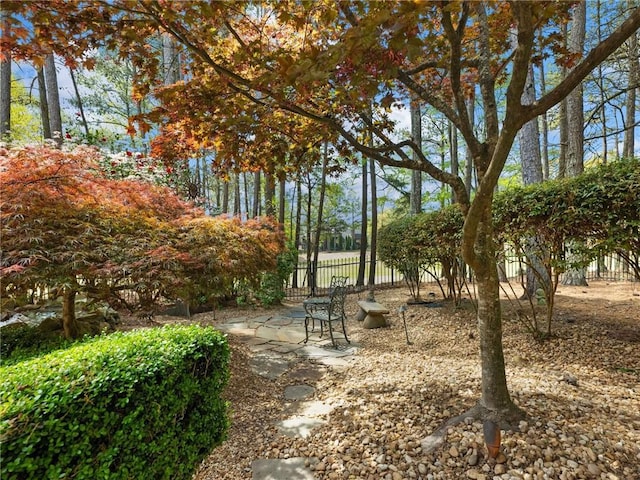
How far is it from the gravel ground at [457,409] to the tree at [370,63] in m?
0.35

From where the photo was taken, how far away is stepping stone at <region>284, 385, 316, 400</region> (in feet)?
10.2

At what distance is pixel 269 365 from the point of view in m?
3.91

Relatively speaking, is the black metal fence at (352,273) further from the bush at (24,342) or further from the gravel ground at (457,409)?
the bush at (24,342)

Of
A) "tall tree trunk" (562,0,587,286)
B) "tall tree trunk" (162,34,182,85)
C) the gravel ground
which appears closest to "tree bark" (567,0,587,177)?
"tall tree trunk" (562,0,587,286)

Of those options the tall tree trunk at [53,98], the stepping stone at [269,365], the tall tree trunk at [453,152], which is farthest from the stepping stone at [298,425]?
the tall tree trunk at [453,152]

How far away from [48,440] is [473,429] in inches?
86.1

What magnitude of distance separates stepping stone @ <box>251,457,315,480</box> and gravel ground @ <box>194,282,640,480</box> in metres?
0.05

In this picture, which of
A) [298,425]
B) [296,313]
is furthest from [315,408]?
[296,313]

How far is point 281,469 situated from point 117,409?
3.74 ft

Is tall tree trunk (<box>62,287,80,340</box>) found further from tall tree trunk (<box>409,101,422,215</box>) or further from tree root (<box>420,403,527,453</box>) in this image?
tall tree trunk (<box>409,101,422,215</box>)

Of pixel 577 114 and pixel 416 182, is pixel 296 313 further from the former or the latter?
pixel 577 114

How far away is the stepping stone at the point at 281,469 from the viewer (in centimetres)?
197

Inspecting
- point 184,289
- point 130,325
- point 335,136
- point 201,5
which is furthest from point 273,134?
point 130,325

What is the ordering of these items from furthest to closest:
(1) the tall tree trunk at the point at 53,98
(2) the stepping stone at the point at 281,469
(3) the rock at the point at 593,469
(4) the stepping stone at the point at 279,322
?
1. (1) the tall tree trunk at the point at 53,98
2. (4) the stepping stone at the point at 279,322
3. (2) the stepping stone at the point at 281,469
4. (3) the rock at the point at 593,469
